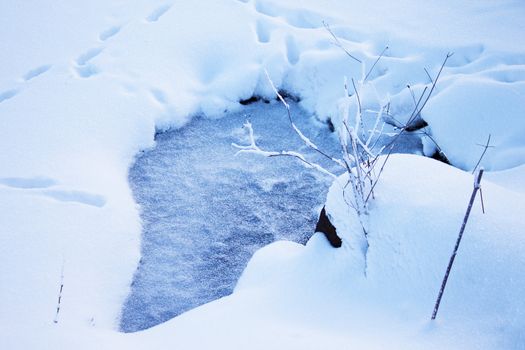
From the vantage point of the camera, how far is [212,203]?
126 inches

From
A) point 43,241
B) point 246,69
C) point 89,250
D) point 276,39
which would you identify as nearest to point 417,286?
point 89,250

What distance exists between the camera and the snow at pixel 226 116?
5.22 ft

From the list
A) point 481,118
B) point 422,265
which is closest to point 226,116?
point 481,118

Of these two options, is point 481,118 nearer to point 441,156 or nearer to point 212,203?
point 441,156

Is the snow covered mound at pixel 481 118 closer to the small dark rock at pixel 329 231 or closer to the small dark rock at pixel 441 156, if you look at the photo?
the small dark rock at pixel 441 156

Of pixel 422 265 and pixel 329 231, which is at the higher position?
pixel 422 265

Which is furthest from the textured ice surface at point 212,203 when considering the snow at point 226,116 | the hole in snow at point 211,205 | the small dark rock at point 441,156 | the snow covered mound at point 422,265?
the snow covered mound at point 422,265

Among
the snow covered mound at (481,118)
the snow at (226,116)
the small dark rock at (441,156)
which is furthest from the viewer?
the small dark rock at (441,156)

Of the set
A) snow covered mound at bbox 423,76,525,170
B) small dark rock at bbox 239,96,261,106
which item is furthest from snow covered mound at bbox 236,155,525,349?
small dark rock at bbox 239,96,261,106

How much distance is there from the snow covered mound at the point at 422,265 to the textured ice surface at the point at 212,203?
0.78 meters

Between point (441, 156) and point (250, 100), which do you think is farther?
point (250, 100)

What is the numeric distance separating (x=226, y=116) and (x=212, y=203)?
1.05 metres

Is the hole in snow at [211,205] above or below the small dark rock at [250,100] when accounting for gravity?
below

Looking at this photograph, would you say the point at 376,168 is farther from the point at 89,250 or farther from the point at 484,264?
the point at 89,250
